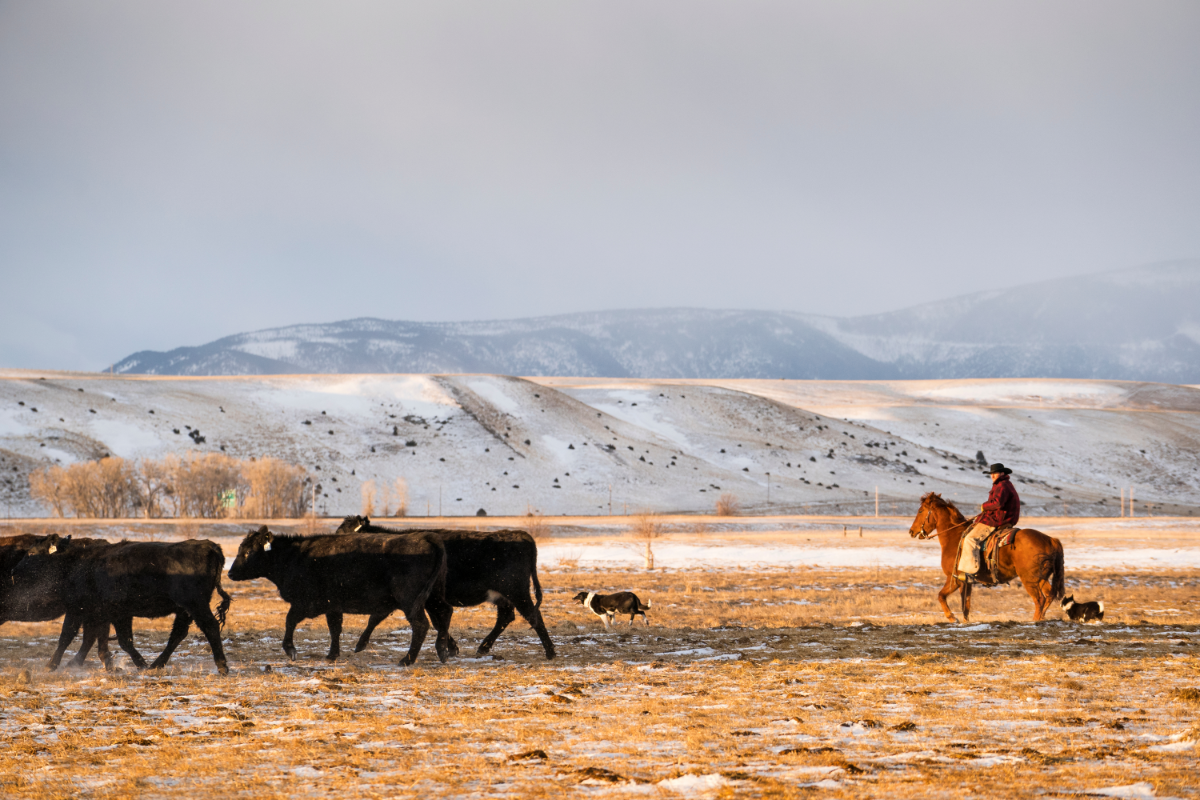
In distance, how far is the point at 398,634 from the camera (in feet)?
59.1

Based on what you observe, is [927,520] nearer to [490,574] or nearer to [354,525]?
[490,574]

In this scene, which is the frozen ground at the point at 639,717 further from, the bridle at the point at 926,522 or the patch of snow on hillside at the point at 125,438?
the patch of snow on hillside at the point at 125,438

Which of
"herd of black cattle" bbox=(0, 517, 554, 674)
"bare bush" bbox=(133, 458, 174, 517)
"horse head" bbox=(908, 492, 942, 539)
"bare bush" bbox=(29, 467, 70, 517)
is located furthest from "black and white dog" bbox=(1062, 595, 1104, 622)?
"bare bush" bbox=(29, 467, 70, 517)

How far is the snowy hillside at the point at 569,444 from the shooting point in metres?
86.6

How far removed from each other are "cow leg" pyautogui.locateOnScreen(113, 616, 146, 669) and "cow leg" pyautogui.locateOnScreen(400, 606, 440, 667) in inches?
136

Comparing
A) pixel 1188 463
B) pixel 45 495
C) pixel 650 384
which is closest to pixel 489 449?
pixel 45 495

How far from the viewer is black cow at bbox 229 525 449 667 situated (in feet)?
46.4

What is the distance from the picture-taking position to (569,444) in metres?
104

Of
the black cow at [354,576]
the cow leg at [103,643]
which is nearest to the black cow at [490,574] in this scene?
the black cow at [354,576]

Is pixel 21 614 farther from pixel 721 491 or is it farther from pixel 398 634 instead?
pixel 721 491

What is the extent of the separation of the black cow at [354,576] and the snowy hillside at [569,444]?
65577mm

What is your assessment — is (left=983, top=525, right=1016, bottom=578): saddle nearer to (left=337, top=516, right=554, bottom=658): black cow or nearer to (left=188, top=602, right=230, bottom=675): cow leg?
(left=337, top=516, right=554, bottom=658): black cow

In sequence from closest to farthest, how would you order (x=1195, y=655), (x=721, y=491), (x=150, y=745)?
(x=150, y=745) < (x=1195, y=655) < (x=721, y=491)

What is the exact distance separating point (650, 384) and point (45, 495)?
3846 inches
